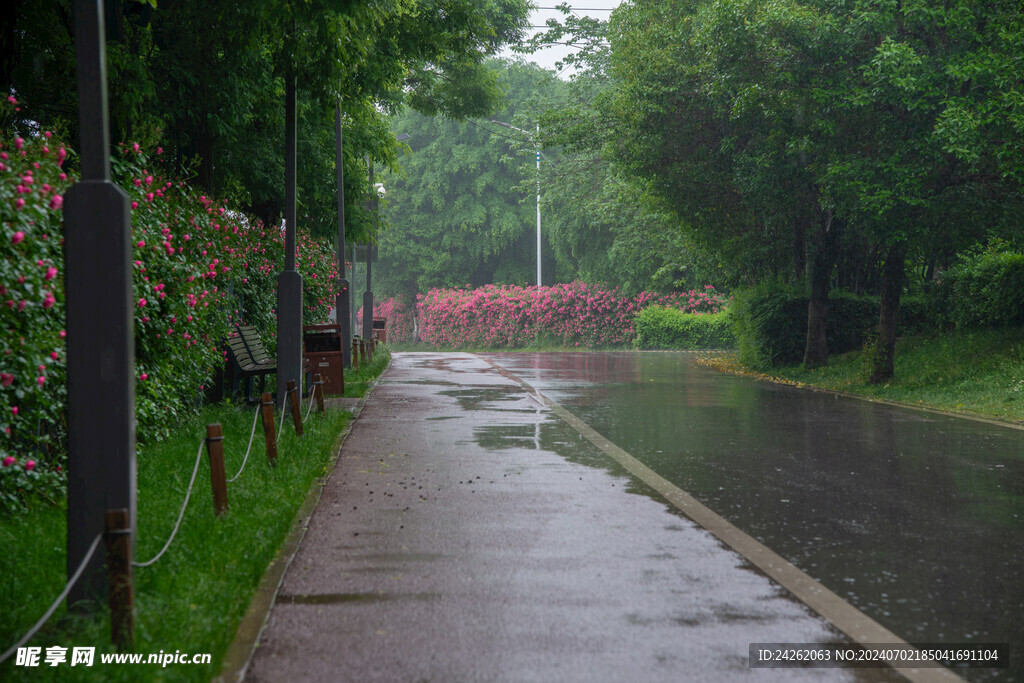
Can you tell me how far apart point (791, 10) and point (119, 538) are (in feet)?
59.5

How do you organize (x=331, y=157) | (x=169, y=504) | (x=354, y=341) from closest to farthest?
1. (x=169, y=504)
2. (x=331, y=157)
3. (x=354, y=341)

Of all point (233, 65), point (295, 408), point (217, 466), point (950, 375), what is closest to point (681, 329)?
point (950, 375)

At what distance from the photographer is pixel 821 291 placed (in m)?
25.4

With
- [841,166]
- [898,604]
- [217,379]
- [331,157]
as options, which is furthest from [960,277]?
[898,604]

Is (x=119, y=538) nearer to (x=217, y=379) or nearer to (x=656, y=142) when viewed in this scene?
(x=217, y=379)

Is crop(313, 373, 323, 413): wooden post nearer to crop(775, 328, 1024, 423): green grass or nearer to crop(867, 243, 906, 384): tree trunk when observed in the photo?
crop(775, 328, 1024, 423): green grass

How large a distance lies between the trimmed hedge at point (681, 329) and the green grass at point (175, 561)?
3864cm

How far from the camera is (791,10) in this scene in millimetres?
19672

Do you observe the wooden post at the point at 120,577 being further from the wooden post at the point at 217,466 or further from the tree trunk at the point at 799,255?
the tree trunk at the point at 799,255

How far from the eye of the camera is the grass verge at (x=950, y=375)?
1681 cm

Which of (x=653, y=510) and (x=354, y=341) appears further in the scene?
(x=354, y=341)

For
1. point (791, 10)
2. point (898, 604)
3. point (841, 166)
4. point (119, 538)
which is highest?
point (791, 10)

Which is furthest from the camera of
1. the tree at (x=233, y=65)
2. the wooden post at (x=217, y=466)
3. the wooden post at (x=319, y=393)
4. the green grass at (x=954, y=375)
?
the green grass at (x=954, y=375)

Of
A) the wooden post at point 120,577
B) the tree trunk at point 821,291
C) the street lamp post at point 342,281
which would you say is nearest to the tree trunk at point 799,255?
the tree trunk at point 821,291
